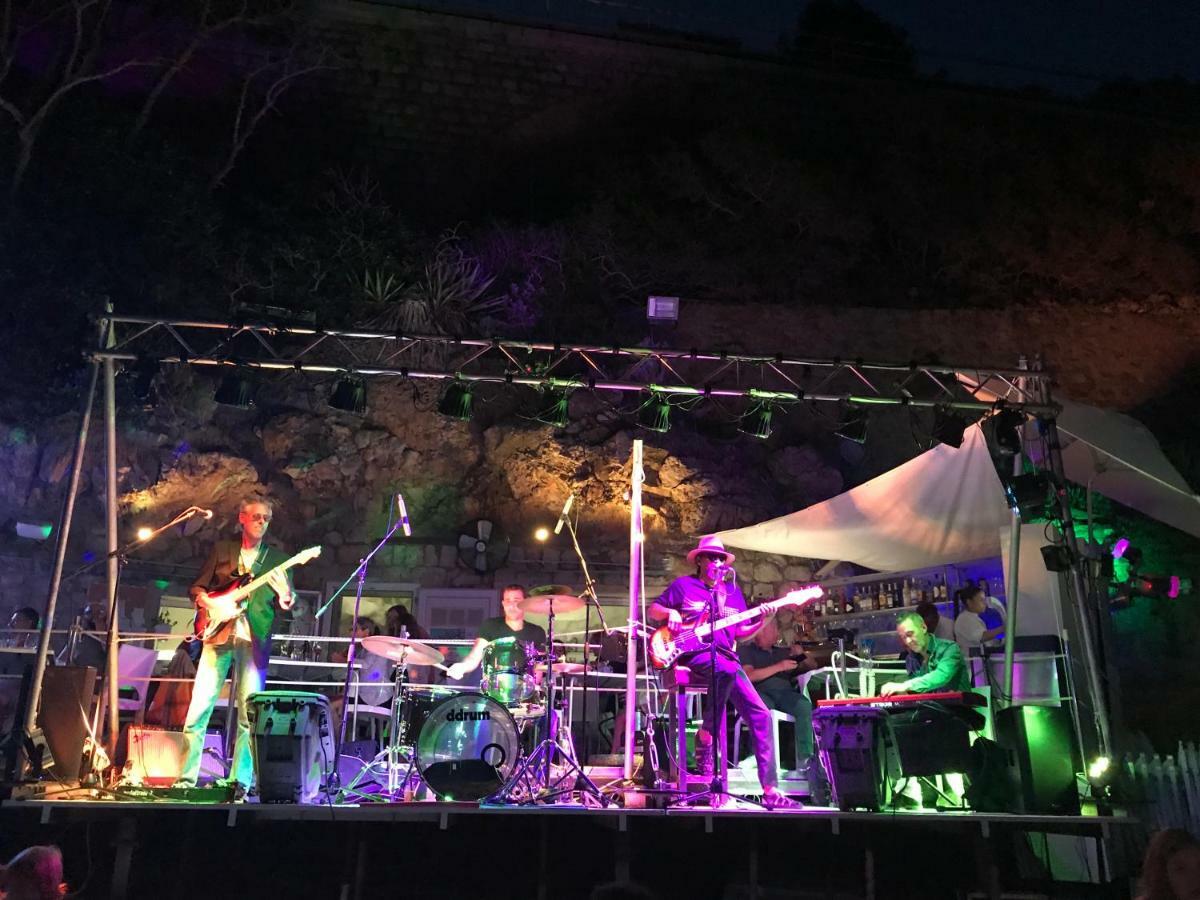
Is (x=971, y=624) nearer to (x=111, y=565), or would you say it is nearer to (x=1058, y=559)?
(x=1058, y=559)

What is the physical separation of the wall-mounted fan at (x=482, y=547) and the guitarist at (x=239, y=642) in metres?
6.34

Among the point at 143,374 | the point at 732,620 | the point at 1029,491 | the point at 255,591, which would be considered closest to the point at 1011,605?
the point at 1029,491

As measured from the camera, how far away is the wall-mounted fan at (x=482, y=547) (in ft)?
42.7

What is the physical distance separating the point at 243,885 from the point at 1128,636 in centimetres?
1216

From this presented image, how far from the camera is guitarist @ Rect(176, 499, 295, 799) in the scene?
6.41 metres

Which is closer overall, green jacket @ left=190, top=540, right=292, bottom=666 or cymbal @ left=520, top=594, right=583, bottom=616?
green jacket @ left=190, top=540, right=292, bottom=666

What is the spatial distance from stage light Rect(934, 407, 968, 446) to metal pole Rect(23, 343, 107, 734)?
8010 mm

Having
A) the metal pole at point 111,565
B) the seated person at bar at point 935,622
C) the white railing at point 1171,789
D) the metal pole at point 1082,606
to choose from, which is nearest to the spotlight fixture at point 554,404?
the metal pole at point 111,565

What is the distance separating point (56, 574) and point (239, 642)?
6.61 feet

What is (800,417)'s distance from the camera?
47.8ft

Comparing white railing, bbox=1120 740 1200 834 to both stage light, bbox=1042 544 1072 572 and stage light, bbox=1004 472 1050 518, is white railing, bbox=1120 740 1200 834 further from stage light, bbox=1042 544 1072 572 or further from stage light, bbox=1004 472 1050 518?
stage light, bbox=1004 472 1050 518

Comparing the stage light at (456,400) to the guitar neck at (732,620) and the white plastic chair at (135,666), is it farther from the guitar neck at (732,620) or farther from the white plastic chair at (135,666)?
the white plastic chair at (135,666)

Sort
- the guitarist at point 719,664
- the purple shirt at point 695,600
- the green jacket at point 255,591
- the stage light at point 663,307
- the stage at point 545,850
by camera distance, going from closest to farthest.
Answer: the stage at point 545,850 < the green jacket at point 255,591 < the guitarist at point 719,664 < the purple shirt at point 695,600 < the stage light at point 663,307

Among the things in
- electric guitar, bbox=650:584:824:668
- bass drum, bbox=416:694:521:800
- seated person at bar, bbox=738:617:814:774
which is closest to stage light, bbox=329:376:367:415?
bass drum, bbox=416:694:521:800
